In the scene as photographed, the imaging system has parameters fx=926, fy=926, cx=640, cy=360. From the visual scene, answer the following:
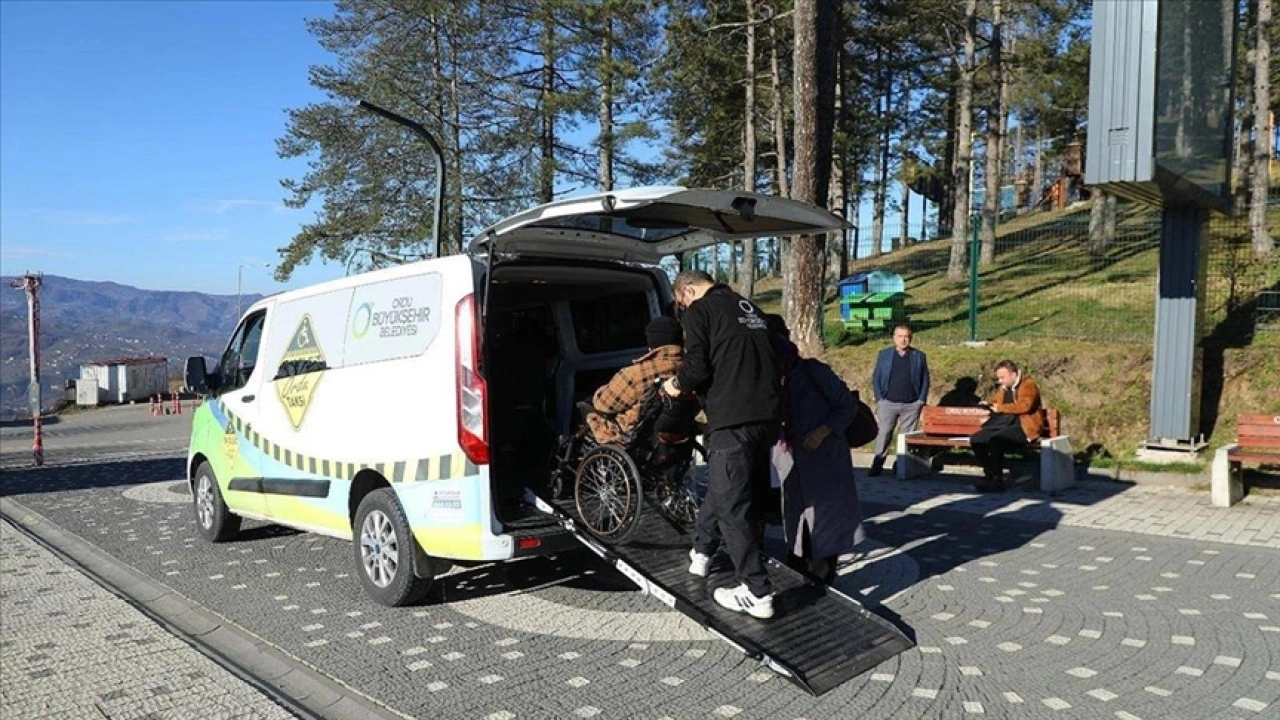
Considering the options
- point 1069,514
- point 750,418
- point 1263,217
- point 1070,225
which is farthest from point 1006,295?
point 750,418

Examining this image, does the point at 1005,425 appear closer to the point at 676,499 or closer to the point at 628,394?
the point at 676,499

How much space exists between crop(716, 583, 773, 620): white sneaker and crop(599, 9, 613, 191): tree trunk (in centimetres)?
1947

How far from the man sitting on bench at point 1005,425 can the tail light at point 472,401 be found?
6.47m

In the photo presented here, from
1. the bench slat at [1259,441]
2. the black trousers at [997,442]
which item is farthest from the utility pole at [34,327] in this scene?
the bench slat at [1259,441]

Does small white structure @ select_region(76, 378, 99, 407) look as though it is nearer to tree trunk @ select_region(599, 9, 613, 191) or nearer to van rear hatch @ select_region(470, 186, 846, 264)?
tree trunk @ select_region(599, 9, 613, 191)

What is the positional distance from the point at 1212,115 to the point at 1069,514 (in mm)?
4568

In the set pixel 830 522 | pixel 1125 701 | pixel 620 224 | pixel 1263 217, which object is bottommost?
pixel 1125 701

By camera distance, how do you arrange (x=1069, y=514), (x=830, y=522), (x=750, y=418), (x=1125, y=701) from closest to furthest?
(x=1125, y=701)
(x=750, y=418)
(x=830, y=522)
(x=1069, y=514)

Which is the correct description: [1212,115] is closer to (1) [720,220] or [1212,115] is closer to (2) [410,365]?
(1) [720,220]

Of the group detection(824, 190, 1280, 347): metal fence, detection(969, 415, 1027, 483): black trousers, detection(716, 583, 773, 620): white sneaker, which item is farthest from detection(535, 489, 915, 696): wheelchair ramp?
detection(824, 190, 1280, 347): metal fence

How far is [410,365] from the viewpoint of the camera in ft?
18.4

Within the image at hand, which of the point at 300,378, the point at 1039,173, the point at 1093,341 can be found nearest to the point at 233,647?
the point at 300,378

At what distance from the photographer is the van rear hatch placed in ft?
17.3

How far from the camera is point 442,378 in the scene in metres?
5.34
